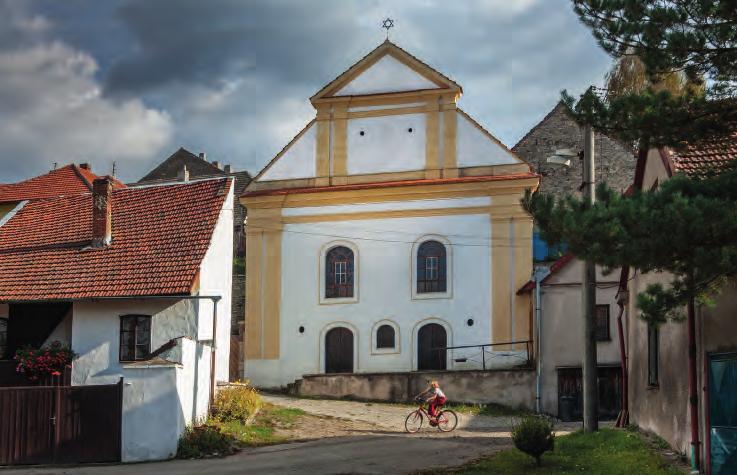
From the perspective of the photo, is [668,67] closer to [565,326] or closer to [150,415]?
[150,415]

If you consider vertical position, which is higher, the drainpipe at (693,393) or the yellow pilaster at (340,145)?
the yellow pilaster at (340,145)

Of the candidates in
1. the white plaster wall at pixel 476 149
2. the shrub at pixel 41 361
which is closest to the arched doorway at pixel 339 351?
the white plaster wall at pixel 476 149

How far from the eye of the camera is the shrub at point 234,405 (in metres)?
23.4

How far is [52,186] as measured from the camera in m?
39.1

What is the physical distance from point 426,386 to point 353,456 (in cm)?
1127

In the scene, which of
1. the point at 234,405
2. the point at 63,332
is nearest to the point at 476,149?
the point at 234,405

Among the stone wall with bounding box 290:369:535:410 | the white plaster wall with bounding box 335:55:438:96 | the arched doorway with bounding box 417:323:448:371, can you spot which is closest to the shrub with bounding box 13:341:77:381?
the stone wall with bounding box 290:369:535:410

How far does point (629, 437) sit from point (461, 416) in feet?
32.3

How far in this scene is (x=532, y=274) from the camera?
32.7 meters

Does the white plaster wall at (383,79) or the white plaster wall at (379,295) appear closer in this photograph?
the white plaster wall at (379,295)

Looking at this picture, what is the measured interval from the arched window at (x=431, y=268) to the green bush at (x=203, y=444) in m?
13.8

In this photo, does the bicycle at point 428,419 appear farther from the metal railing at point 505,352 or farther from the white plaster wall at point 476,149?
the white plaster wall at point 476,149

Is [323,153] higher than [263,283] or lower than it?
higher

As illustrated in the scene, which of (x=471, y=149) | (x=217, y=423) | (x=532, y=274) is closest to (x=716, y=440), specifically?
(x=217, y=423)
